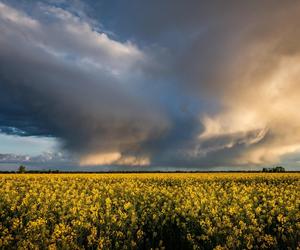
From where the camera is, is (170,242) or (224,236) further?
(170,242)

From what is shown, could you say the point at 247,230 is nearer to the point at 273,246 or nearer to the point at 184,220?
the point at 273,246

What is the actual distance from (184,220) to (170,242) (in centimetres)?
144

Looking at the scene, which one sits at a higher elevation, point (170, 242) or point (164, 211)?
point (164, 211)

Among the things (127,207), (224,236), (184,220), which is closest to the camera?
(224,236)

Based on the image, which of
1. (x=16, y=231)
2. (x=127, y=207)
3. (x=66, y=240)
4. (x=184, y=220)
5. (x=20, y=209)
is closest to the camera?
(x=66, y=240)

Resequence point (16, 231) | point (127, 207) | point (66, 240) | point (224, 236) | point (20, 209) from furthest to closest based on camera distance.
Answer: point (20, 209), point (127, 207), point (16, 231), point (224, 236), point (66, 240)

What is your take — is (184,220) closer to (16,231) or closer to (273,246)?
(273,246)

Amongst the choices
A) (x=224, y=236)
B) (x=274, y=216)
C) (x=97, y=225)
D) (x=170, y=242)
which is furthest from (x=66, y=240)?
(x=274, y=216)

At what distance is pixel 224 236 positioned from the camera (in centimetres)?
1030

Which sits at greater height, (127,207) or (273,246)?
(127,207)

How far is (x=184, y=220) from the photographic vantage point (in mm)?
12789

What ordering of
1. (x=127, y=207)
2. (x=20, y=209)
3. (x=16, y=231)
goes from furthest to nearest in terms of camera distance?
(x=20, y=209), (x=127, y=207), (x=16, y=231)

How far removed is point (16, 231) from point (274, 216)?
9426 mm

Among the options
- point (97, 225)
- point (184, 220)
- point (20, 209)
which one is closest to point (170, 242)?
point (184, 220)
